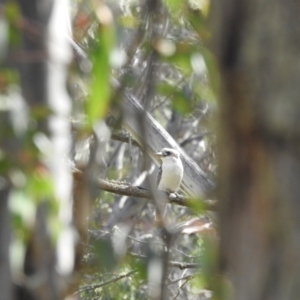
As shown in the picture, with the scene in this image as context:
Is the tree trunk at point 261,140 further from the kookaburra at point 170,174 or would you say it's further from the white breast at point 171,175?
the white breast at point 171,175

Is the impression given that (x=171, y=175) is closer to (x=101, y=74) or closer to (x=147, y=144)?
(x=147, y=144)

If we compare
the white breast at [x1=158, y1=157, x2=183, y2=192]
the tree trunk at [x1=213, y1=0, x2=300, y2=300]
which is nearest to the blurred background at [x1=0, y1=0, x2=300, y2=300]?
the tree trunk at [x1=213, y1=0, x2=300, y2=300]

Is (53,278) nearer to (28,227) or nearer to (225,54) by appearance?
(28,227)

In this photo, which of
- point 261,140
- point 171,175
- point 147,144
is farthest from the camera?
point 171,175

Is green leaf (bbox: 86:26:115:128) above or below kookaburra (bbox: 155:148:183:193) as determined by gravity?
above

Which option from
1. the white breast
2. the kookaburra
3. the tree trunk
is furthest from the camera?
the white breast

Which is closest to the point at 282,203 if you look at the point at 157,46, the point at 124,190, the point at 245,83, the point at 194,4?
the point at 245,83

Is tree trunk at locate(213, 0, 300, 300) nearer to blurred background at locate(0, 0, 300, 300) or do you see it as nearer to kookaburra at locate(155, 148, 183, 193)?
blurred background at locate(0, 0, 300, 300)

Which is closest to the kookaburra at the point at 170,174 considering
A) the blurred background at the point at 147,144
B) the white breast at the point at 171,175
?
the white breast at the point at 171,175

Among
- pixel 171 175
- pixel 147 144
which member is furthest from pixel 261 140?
pixel 171 175
